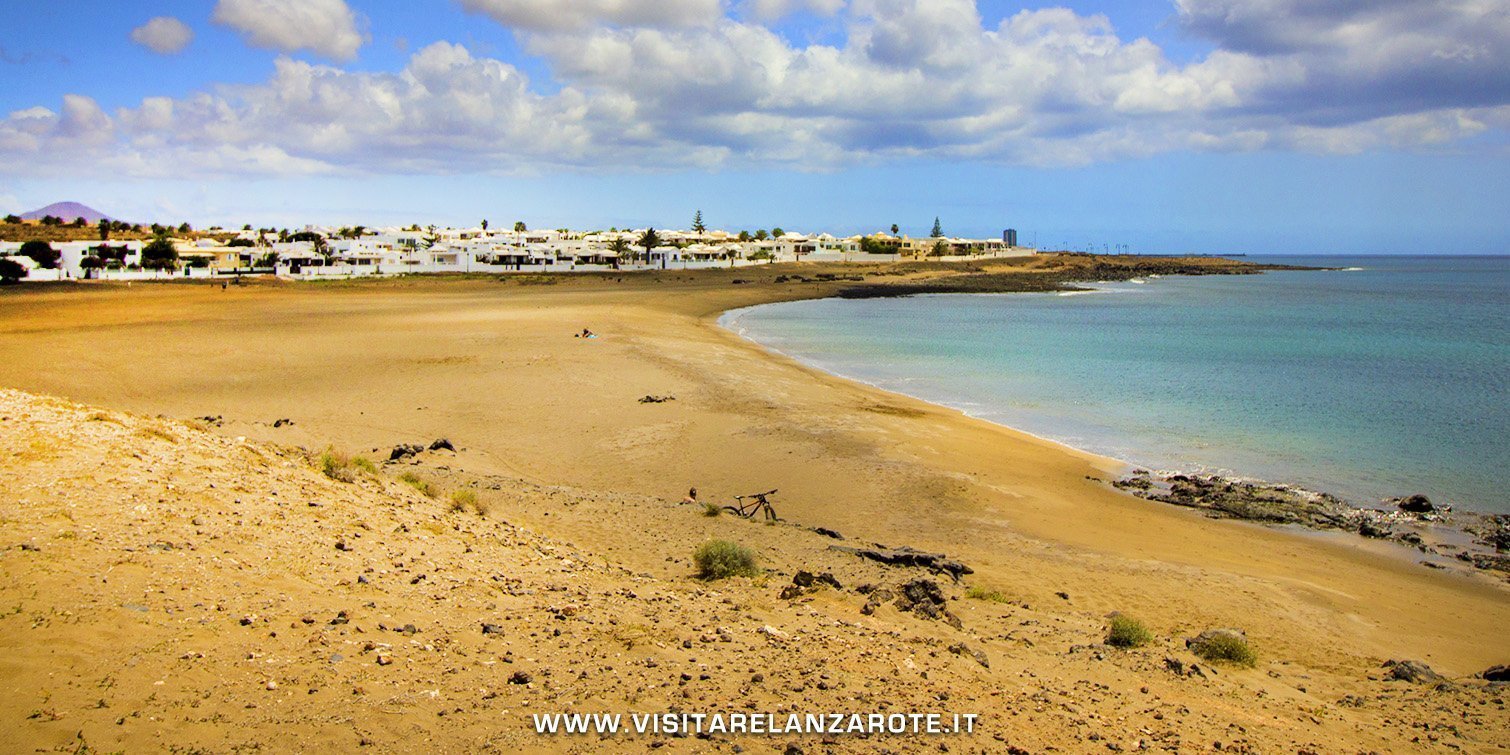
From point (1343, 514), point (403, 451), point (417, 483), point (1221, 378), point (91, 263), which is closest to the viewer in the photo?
point (417, 483)

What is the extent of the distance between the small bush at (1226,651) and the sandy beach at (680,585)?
9.1 inches

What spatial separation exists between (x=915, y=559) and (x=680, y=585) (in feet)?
10.5

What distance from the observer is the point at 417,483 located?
11883 mm

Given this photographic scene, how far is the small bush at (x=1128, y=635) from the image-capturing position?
8.36 m

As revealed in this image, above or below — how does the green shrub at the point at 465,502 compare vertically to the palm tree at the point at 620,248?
below

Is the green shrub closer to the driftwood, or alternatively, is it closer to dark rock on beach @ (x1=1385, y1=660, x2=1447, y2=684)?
the driftwood

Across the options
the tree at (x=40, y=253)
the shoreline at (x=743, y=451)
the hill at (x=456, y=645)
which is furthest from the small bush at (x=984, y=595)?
the tree at (x=40, y=253)

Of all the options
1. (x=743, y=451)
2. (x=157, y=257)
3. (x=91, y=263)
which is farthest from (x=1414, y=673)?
(x=157, y=257)

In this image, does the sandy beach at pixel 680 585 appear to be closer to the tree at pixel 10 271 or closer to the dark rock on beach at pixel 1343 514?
the dark rock on beach at pixel 1343 514

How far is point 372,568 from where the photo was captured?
8008 mm

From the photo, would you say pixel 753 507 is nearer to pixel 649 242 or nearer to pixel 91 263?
pixel 91 263

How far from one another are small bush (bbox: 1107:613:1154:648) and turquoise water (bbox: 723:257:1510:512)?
408 inches

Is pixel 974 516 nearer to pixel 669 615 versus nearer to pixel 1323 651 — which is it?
pixel 1323 651

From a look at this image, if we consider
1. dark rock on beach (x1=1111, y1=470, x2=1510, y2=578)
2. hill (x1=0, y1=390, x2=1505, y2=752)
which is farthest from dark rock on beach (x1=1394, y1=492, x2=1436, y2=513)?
hill (x1=0, y1=390, x2=1505, y2=752)
